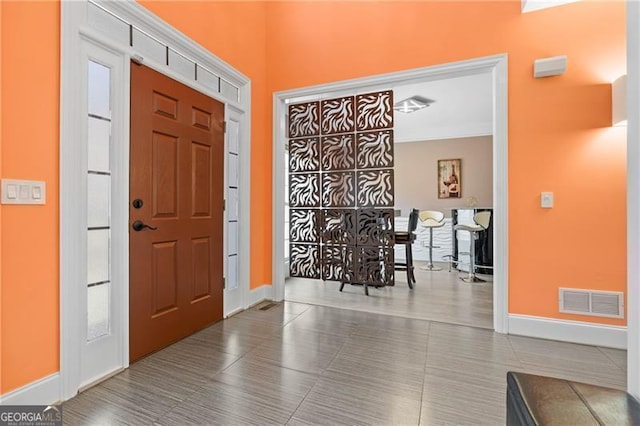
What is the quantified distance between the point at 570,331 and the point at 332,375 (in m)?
2.03

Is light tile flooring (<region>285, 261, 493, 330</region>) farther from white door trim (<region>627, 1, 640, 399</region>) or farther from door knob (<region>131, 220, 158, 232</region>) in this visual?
door knob (<region>131, 220, 158, 232</region>)

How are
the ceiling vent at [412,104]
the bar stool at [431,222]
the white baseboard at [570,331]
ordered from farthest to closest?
1. the bar stool at [431,222]
2. the ceiling vent at [412,104]
3. the white baseboard at [570,331]

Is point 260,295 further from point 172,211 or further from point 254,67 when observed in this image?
point 254,67

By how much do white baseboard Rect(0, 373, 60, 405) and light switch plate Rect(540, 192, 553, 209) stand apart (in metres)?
3.54

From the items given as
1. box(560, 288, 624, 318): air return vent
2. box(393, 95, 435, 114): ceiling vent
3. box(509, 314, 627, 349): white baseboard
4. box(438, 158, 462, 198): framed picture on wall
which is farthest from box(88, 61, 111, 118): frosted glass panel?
box(438, 158, 462, 198): framed picture on wall

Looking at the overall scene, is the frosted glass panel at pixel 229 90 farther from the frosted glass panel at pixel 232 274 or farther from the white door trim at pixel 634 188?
the white door trim at pixel 634 188

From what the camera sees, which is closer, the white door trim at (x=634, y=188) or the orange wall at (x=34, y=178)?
the white door trim at (x=634, y=188)

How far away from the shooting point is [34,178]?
1518 mm

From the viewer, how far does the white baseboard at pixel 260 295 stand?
3.29 meters

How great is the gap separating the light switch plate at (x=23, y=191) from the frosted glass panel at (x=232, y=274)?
5.72 feet

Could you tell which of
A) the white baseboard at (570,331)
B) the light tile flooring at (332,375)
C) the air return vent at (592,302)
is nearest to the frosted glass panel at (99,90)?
the light tile flooring at (332,375)

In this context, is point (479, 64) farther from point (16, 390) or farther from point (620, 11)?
point (16, 390)

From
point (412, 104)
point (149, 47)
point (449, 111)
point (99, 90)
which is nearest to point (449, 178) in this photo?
point (449, 111)

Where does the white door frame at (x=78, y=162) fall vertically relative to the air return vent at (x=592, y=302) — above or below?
above
